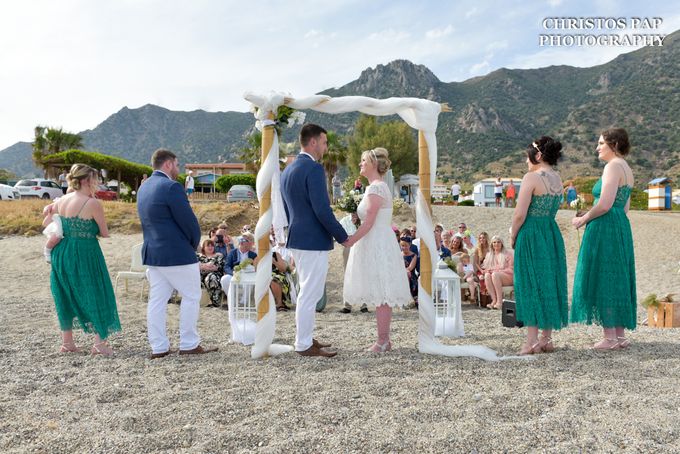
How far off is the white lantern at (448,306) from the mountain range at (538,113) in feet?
168

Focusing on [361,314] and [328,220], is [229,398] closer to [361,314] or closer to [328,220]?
[328,220]

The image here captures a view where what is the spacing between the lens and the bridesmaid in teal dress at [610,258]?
179 inches

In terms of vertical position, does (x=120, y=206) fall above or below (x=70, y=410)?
above

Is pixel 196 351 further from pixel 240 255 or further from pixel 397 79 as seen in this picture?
pixel 397 79

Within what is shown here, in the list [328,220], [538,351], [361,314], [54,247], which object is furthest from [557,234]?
[54,247]

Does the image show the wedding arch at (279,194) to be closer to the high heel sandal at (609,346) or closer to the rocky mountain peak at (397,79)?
the high heel sandal at (609,346)

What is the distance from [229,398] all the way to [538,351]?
2684 mm

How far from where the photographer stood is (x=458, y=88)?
89.0m

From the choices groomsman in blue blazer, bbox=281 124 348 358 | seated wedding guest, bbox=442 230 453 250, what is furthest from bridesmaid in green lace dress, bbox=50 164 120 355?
seated wedding guest, bbox=442 230 453 250

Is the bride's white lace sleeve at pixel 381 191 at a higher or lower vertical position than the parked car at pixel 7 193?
lower

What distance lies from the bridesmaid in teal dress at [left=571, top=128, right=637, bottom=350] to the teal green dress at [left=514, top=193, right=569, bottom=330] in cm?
31

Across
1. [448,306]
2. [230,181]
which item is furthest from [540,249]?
[230,181]

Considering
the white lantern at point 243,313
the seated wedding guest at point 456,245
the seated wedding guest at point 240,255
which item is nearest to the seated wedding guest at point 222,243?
the seated wedding guest at point 240,255

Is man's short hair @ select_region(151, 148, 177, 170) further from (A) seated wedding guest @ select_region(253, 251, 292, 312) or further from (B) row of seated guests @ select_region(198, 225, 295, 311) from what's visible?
(A) seated wedding guest @ select_region(253, 251, 292, 312)
